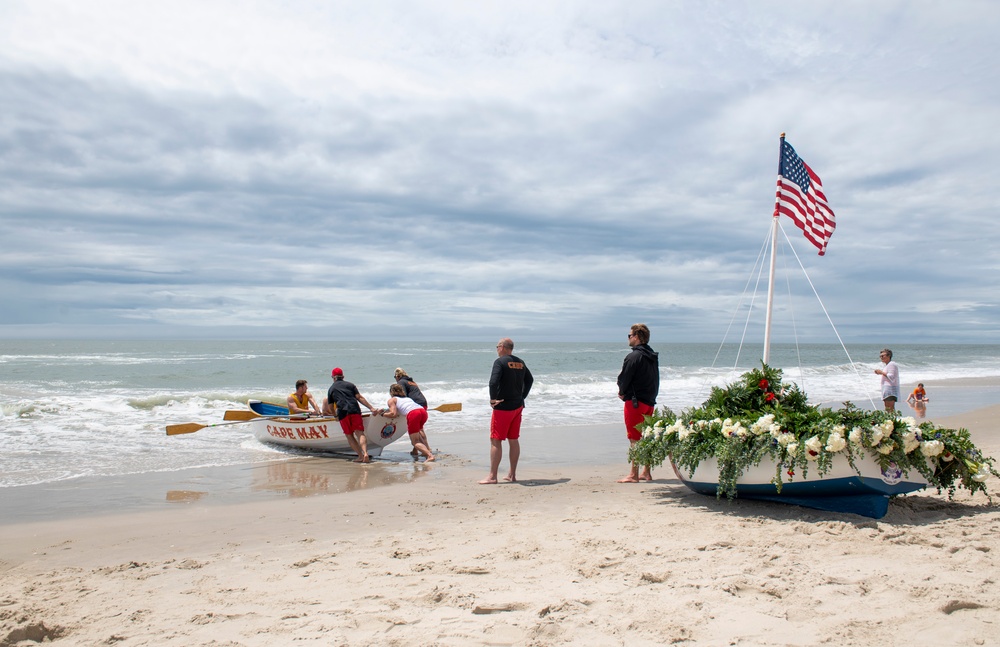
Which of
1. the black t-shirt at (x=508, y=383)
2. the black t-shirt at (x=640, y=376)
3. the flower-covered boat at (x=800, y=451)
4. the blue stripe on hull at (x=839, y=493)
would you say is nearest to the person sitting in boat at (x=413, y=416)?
the black t-shirt at (x=508, y=383)

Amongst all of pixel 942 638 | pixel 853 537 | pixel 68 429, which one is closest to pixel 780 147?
pixel 853 537

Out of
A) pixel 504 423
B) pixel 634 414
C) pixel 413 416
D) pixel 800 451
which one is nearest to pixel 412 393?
pixel 413 416

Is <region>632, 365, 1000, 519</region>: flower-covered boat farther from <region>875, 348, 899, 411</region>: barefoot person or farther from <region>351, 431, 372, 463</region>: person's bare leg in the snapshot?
<region>875, 348, 899, 411</region>: barefoot person

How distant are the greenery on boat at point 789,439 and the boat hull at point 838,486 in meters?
0.06

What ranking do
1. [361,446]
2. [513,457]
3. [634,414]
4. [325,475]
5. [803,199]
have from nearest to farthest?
[634,414] < [513,457] < [803,199] < [325,475] < [361,446]

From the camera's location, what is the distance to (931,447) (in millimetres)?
5543

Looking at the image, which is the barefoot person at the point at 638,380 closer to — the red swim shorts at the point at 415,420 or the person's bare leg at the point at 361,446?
the red swim shorts at the point at 415,420

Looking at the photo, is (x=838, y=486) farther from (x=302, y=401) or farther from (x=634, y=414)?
(x=302, y=401)

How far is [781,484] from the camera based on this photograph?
596 cm

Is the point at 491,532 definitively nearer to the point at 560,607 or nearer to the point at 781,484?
the point at 560,607

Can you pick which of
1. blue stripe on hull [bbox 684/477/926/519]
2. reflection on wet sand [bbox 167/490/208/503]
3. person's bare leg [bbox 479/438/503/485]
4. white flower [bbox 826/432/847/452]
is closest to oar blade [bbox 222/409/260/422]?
reflection on wet sand [bbox 167/490/208/503]

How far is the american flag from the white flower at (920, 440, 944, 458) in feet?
13.4

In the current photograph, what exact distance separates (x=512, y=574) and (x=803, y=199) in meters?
6.99

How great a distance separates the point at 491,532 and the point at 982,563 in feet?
11.5
